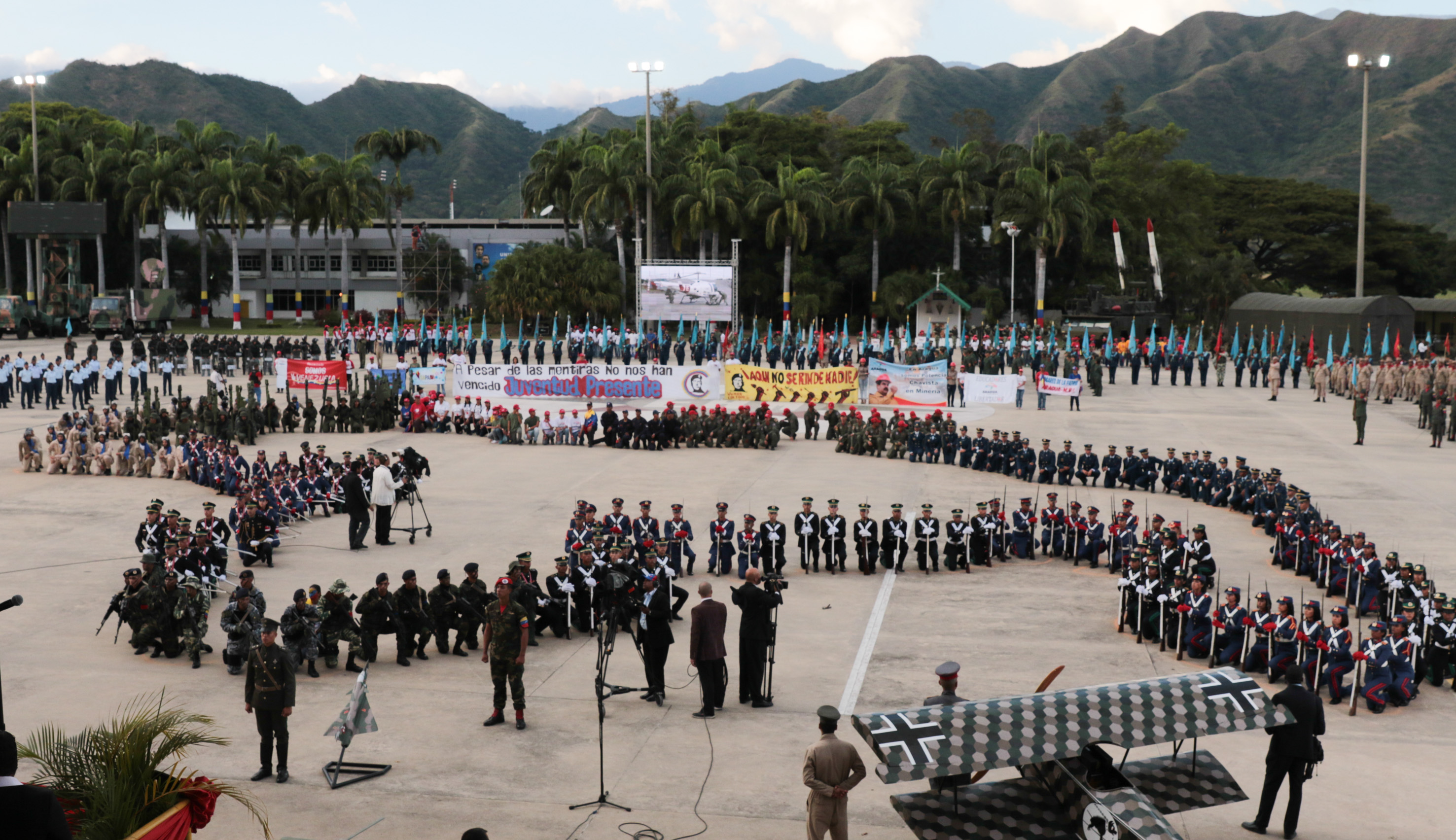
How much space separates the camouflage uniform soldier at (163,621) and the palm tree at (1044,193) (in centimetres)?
5604

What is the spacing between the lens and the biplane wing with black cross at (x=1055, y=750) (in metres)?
7.47

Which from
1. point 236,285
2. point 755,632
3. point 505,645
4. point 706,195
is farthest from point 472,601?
point 236,285

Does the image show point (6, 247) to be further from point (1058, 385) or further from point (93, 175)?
point (1058, 385)

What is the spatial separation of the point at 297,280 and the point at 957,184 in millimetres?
43475

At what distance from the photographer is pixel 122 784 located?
7.05m

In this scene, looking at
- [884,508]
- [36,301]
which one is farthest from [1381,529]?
[36,301]

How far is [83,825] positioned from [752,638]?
691cm

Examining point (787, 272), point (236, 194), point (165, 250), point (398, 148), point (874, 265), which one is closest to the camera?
point (787, 272)

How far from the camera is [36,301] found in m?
71.9

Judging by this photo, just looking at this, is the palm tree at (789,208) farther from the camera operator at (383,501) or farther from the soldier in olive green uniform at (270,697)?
the soldier in olive green uniform at (270,697)

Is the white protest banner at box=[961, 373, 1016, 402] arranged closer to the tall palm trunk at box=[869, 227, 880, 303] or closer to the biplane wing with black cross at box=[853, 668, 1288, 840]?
the biplane wing with black cross at box=[853, 668, 1288, 840]

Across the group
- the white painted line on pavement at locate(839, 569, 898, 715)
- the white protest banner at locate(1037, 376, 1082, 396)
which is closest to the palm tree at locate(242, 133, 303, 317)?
the white protest banner at locate(1037, 376, 1082, 396)

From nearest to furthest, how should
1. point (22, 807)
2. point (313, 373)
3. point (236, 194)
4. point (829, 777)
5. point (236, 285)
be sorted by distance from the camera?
point (22, 807) < point (829, 777) < point (313, 373) < point (236, 194) < point (236, 285)

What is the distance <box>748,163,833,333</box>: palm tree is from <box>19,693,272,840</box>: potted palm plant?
6318 cm
